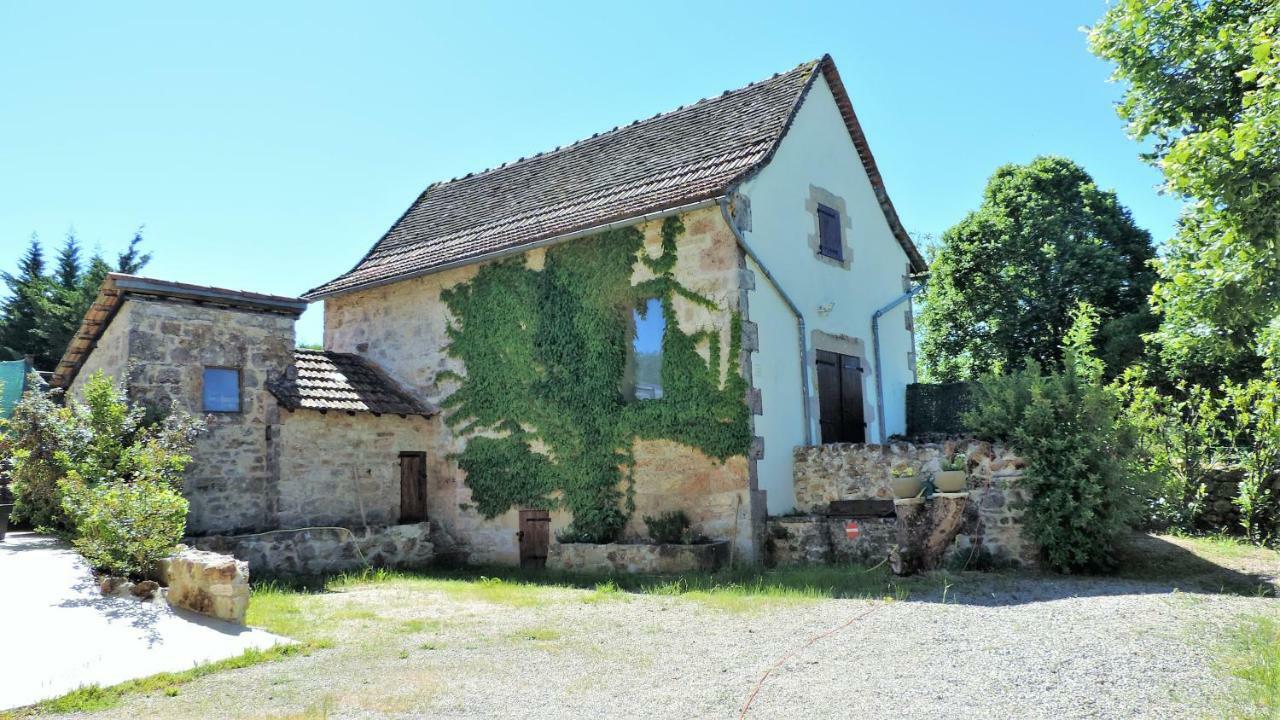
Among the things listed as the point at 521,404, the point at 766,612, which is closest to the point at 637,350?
the point at 521,404

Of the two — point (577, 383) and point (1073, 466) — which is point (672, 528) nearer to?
point (577, 383)

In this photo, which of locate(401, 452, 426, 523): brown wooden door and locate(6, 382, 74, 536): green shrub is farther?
locate(401, 452, 426, 523): brown wooden door

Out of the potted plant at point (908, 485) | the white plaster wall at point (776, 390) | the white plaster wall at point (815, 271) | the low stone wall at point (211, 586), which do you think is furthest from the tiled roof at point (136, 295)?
the potted plant at point (908, 485)

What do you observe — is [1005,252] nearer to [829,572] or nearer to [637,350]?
[637,350]

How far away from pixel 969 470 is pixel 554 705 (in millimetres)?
6493

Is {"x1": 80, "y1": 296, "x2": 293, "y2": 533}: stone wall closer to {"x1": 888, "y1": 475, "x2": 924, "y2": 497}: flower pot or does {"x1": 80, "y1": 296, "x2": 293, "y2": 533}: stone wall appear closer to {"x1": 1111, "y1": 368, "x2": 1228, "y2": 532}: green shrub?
{"x1": 888, "y1": 475, "x2": 924, "y2": 497}: flower pot

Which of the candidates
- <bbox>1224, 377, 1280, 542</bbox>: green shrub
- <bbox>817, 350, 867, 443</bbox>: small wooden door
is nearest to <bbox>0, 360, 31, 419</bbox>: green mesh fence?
<bbox>817, 350, 867, 443</bbox>: small wooden door

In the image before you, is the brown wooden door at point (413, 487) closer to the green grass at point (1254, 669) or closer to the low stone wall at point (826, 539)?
the low stone wall at point (826, 539)

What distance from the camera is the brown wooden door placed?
1381cm

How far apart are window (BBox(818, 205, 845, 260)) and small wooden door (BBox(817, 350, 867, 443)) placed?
1.66 meters

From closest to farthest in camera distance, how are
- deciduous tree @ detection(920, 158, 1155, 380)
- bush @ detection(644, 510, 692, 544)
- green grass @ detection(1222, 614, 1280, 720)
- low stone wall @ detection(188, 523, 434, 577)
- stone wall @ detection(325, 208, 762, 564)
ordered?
1. green grass @ detection(1222, 614, 1280, 720)
2. low stone wall @ detection(188, 523, 434, 577)
3. stone wall @ detection(325, 208, 762, 564)
4. bush @ detection(644, 510, 692, 544)
5. deciduous tree @ detection(920, 158, 1155, 380)

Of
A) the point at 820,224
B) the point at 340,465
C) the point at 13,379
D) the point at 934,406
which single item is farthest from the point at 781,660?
the point at 13,379

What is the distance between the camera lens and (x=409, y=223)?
56.9ft

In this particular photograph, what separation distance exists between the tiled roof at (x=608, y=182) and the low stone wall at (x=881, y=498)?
12.8ft
